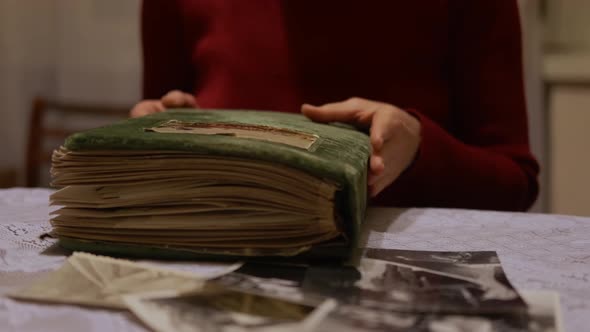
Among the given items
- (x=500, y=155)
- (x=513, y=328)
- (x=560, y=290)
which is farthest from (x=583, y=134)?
(x=513, y=328)

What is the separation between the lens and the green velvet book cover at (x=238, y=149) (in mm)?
420

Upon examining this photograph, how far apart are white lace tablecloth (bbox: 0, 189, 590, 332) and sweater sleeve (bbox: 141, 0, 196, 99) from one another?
18.4 inches

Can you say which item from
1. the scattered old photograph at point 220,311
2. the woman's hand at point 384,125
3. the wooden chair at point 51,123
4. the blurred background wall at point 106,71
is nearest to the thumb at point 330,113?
the woman's hand at point 384,125

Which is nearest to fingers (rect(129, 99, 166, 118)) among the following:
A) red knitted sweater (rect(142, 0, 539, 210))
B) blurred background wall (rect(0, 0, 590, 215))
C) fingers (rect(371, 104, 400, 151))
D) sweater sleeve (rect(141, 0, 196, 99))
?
red knitted sweater (rect(142, 0, 539, 210))

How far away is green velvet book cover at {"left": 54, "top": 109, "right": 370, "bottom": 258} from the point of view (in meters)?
0.42

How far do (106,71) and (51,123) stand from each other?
0.27 meters

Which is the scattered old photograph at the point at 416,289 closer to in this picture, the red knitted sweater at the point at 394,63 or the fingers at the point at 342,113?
the fingers at the point at 342,113

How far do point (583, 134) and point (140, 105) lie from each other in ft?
3.83

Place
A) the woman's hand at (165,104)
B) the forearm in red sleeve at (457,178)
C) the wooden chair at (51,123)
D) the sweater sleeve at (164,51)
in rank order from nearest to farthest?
the forearm in red sleeve at (457,178) < the woman's hand at (165,104) < the sweater sleeve at (164,51) < the wooden chair at (51,123)

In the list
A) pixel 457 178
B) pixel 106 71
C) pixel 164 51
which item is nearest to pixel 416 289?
pixel 457 178

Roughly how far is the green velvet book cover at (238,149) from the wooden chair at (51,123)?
59.8 inches

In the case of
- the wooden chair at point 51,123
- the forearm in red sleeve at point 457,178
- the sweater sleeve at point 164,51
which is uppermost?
the sweater sleeve at point 164,51

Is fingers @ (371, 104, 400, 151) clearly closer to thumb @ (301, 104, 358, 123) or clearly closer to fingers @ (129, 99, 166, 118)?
thumb @ (301, 104, 358, 123)

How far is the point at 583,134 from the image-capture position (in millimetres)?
1554
